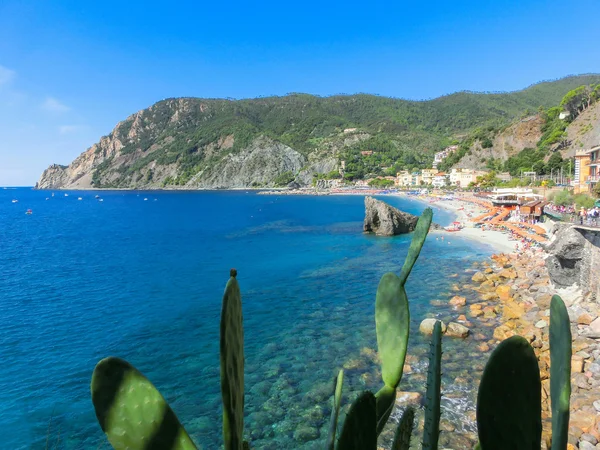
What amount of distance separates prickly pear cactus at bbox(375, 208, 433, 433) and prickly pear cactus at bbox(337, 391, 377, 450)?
0.90 metres

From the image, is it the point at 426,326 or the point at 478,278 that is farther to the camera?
the point at 478,278

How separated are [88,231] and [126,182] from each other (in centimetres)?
14488

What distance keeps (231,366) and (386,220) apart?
126ft

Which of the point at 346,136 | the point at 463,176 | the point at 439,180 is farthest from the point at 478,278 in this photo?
the point at 346,136

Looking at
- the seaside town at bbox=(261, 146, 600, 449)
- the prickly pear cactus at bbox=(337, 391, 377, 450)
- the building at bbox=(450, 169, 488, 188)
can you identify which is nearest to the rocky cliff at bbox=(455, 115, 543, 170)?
the building at bbox=(450, 169, 488, 188)

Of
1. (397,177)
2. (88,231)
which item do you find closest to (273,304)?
(88,231)

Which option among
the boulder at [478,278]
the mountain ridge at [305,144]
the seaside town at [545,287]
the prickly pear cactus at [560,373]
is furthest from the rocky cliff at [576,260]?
the mountain ridge at [305,144]

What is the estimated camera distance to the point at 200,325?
56.9ft

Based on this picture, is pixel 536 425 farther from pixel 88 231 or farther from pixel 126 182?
pixel 126 182

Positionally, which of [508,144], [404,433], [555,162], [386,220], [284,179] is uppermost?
[508,144]

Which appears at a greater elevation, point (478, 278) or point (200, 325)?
point (478, 278)

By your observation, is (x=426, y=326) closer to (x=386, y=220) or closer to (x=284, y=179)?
(x=386, y=220)

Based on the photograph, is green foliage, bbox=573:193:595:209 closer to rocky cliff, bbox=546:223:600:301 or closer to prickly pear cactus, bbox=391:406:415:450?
rocky cliff, bbox=546:223:600:301

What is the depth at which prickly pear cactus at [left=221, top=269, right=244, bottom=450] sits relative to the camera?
61.0 inches
